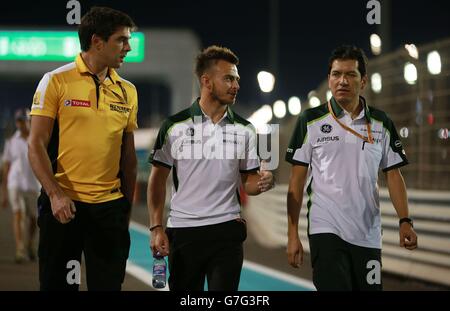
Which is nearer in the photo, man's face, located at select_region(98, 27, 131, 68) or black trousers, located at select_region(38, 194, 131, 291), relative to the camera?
black trousers, located at select_region(38, 194, 131, 291)

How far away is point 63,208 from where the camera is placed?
570 centimetres

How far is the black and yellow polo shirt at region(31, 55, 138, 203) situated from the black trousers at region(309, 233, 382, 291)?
4.51 ft

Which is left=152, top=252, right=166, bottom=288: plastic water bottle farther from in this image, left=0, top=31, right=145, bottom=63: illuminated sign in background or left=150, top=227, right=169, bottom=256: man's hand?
left=0, top=31, right=145, bottom=63: illuminated sign in background

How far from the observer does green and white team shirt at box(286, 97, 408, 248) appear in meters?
6.38

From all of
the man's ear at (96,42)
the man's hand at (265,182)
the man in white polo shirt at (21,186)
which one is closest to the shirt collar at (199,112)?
the man's hand at (265,182)

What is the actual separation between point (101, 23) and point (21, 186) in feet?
28.2

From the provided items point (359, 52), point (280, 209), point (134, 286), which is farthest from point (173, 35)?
point (359, 52)

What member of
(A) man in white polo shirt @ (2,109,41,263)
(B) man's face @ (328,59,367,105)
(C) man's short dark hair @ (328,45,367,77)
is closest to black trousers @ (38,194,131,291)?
(B) man's face @ (328,59,367,105)

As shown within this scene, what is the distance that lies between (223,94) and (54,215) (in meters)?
1.43

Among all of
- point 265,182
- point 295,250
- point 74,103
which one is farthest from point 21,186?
point 265,182

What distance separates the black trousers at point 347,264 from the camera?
20.7 feet

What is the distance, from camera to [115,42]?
20.4 feet

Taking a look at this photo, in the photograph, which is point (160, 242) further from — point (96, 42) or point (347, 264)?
point (96, 42)
